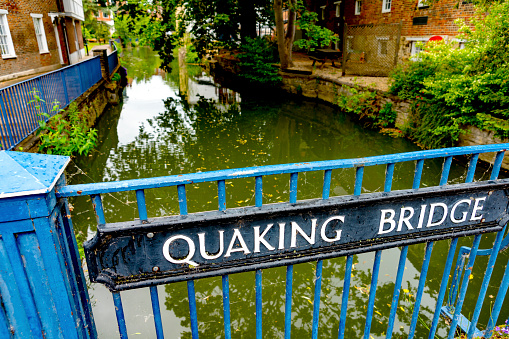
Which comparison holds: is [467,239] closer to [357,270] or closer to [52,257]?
[357,270]

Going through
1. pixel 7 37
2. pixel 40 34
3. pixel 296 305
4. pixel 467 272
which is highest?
pixel 40 34

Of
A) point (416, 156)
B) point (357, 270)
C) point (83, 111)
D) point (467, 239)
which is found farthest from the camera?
point (83, 111)

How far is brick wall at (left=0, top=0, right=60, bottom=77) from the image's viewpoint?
1477 centimetres

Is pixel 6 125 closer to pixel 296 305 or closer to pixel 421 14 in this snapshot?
pixel 296 305

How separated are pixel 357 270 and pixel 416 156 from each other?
310 centimetres

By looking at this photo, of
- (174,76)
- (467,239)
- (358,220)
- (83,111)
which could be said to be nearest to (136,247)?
(358,220)

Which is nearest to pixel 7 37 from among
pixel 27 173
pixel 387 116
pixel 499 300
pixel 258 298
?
pixel 387 116

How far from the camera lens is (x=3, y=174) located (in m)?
1.37

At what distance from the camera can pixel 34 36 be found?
1686 centimetres

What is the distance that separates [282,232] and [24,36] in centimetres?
1925

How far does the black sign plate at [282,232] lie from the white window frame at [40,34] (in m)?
20.1

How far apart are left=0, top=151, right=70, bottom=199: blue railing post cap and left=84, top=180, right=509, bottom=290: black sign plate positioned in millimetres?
316

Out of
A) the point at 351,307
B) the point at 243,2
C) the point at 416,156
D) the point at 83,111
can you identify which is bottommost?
the point at 351,307

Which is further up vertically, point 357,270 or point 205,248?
point 205,248
